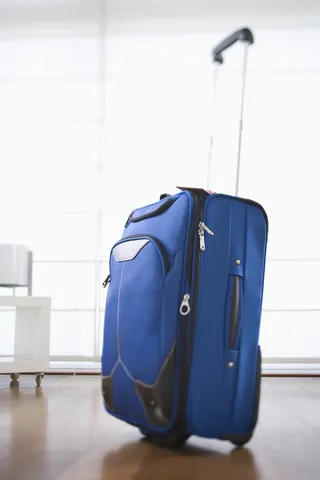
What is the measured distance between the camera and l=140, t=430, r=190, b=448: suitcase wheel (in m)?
1.43

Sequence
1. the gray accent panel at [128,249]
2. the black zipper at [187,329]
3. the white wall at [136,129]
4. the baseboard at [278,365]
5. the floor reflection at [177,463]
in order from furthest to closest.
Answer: the white wall at [136,129] < the baseboard at [278,365] < the gray accent panel at [128,249] < the black zipper at [187,329] < the floor reflection at [177,463]

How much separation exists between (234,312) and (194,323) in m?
0.10

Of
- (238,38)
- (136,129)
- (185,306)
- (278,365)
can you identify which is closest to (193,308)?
(185,306)

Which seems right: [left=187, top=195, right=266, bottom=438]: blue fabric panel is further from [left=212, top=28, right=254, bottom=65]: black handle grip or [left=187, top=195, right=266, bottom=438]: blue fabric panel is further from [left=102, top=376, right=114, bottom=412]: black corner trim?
[left=212, top=28, right=254, bottom=65]: black handle grip

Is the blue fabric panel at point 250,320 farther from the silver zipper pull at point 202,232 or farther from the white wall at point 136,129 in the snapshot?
the white wall at point 136,129

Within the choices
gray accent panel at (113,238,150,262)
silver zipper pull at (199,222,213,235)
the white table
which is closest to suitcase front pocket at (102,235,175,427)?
gray accent panel at (113,238,150,262)

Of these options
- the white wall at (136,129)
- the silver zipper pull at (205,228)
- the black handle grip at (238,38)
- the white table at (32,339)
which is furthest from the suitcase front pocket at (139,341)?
the white wall at (136,129)

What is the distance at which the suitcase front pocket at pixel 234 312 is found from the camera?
1.45 metres

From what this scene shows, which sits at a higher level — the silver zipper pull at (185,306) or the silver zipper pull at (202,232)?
the silver zipper pull at (202,232)

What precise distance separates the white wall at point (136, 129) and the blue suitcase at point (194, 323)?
7.85ft

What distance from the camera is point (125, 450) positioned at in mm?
1462

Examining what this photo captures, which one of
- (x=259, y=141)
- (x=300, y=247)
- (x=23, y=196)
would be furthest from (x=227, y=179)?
(x=23, y=196)

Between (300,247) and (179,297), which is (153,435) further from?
(300,247)

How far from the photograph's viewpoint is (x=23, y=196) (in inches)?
157
